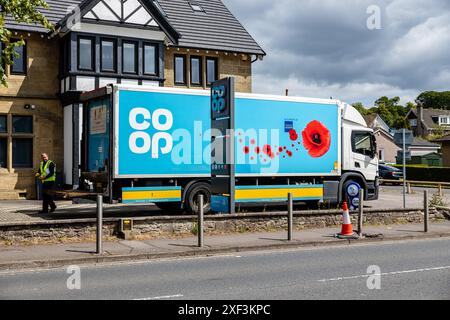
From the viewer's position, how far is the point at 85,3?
22.9 meters

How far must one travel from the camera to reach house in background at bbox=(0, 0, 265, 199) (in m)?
22.9

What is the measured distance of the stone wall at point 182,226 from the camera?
1202 centimetres

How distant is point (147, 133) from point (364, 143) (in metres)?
7.61

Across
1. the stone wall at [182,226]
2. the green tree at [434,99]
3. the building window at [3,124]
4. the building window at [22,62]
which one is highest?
the green tree at [434,99]

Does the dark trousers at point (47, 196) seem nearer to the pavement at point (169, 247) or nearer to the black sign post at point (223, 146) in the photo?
the pavement at point (169, 247)

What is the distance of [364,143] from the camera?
19.4m

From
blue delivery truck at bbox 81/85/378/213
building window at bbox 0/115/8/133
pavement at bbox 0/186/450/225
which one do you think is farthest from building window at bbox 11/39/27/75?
blue delivery truck at bbox 81/85/378/213

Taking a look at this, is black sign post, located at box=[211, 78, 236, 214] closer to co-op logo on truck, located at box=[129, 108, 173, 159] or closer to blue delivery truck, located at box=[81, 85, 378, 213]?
blue delivery truck, located at box=[81, 85, 378, 213]

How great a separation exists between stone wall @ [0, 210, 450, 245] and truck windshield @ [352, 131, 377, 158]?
301 centimetres

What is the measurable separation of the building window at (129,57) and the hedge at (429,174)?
28.4 m

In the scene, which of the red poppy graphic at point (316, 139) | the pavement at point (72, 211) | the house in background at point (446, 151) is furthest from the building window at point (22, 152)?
the house in background at point (446, 151)

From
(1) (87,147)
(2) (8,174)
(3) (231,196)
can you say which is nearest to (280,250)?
(3) (231,196)

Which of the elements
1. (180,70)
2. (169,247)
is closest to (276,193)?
(169,247)

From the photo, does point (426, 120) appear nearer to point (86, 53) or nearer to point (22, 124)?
point (86, 53)
